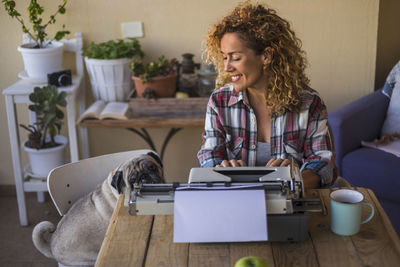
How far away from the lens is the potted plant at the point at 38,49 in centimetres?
290

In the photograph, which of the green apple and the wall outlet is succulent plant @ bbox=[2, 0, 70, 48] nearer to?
the wall outlet

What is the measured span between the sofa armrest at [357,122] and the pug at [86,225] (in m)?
1.16

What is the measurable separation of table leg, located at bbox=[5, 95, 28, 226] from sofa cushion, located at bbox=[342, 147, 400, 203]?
1771mm

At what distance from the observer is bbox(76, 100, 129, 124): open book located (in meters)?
2.88

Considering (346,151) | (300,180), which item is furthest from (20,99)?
(300,180)

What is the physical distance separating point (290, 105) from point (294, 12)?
4.25ft

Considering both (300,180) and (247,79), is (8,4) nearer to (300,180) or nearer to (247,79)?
(247,79)

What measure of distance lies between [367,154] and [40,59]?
5.95 feet

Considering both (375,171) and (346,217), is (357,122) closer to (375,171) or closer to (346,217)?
(375,171)

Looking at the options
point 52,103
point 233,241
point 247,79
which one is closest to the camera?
point 233,241

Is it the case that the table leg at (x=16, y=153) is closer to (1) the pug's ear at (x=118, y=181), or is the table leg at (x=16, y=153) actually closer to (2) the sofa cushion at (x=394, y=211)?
(1) the pug's ear at (x=118, y=181)

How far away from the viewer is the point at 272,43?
76.4 inches

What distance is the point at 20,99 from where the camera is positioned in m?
2.90

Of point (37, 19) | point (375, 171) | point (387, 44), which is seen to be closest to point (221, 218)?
point (375, 171)
